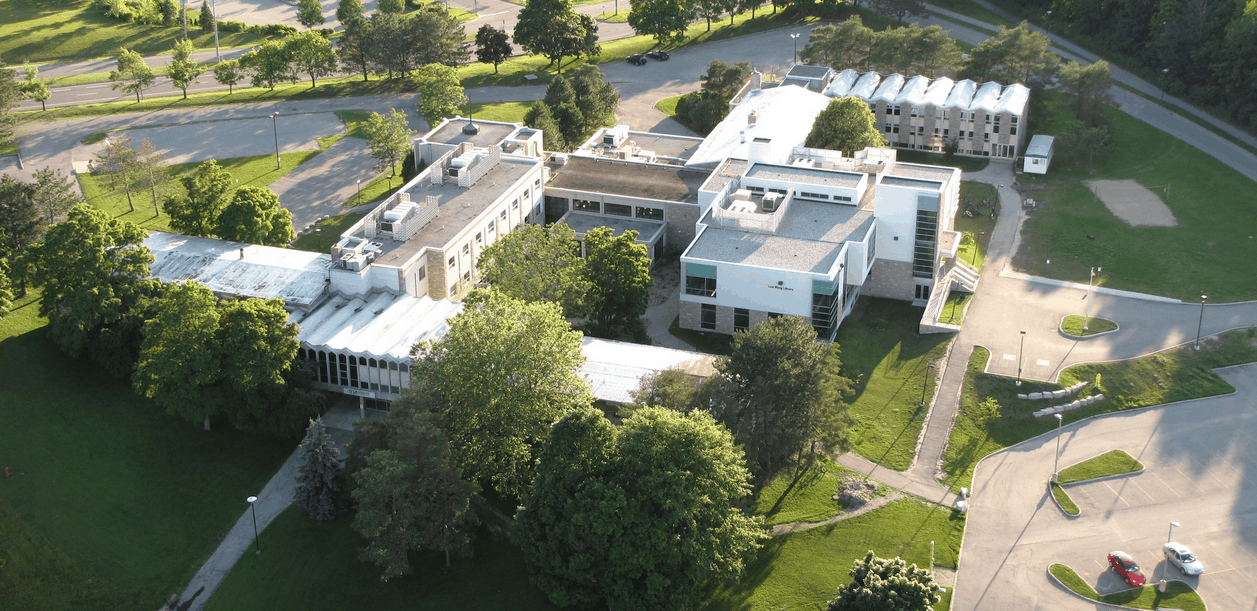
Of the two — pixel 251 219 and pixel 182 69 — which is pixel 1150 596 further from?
pixel 182 69

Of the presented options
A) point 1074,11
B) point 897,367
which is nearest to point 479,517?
point 897,367

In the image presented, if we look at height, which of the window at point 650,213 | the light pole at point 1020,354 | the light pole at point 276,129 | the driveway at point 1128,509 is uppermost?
the light pole at point 276,129

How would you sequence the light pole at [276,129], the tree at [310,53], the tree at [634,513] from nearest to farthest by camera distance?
1. the tree at [634,513]
2. the light pole at [276,129]
3. the tree at [310,53]

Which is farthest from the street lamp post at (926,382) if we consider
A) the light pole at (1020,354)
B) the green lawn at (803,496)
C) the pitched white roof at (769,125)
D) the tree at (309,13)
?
the tree at (309,13)

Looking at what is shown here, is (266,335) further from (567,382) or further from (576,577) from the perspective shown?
(576,577)

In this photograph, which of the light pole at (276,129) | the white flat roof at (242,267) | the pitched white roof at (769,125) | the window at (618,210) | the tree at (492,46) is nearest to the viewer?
→ the white flat roof at (242,267)

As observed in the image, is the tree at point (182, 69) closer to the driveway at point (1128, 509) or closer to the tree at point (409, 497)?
the tree at point (409, 497)

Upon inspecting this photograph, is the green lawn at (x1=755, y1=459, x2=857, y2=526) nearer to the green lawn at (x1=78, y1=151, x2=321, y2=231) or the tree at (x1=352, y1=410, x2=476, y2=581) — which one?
the tree at (x1=352, y1=410, x2=476, y2=581)
